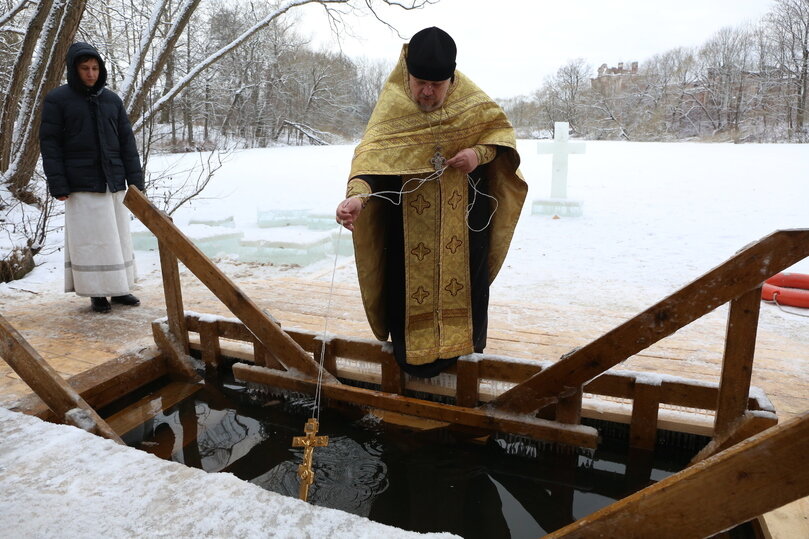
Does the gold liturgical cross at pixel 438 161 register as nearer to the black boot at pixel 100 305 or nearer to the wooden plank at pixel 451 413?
the wooden plank at pixel 451 413

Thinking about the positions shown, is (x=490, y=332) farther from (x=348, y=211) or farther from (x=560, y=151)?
(x=560, y=151)

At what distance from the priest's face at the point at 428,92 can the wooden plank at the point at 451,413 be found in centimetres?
160

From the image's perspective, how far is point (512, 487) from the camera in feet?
8.71

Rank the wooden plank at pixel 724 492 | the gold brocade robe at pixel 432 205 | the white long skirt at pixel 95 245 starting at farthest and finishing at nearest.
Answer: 1. the white long skirt at pixel 95 245
2. the gold brocade robe at pixel 432 205
3. the wooden plank at pixel 724 492

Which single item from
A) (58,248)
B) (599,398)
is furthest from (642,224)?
(58,248)

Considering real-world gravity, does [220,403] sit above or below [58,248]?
below

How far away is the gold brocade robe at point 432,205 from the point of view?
2.76m

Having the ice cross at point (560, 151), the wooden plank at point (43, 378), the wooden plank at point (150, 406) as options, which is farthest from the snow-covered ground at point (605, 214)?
the wooden plank at point (43, 378)

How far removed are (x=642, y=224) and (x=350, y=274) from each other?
692cm

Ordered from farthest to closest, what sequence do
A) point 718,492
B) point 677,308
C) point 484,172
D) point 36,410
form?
point 484,172
point 36,410
point 677,308
point 718,492

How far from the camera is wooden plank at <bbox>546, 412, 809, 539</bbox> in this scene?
1205 millimetres

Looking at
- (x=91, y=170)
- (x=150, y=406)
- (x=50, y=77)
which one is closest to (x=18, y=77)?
(x=50, y=77)

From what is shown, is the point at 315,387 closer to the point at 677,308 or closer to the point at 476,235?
the point at 476,235

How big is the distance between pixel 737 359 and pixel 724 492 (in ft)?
3.89
